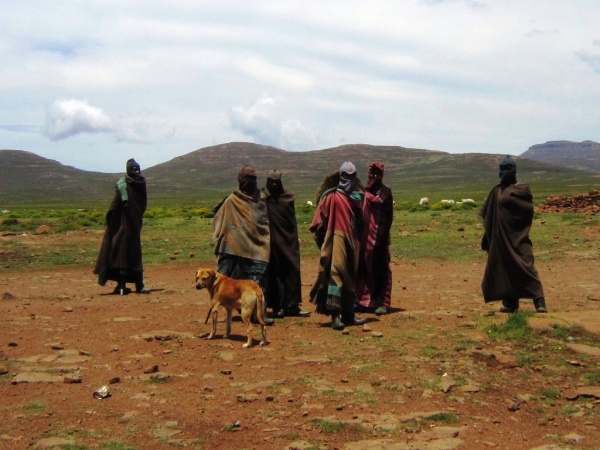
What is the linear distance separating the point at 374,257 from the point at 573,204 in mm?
21179

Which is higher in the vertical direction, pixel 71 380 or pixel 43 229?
pixel 43 229

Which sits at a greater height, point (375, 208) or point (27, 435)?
point (375, 208)

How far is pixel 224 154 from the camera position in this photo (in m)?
198

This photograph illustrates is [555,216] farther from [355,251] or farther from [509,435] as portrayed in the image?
[509,435]

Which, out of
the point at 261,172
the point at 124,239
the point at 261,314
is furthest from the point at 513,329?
the point at 261,172

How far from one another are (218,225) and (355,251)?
72.9 inches

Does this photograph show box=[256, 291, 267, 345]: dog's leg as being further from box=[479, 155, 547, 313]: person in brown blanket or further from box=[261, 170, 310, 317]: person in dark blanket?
box=[479, 155, 547, 313]: person in brown blanket

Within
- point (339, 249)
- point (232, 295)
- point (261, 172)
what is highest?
point (261, 172)

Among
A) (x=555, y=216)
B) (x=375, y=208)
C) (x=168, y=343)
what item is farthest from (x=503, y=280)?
(x=555, y=216)

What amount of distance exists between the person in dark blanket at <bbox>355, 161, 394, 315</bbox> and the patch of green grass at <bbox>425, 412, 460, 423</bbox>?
4367 millimetres

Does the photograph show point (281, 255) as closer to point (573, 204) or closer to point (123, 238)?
point (123, 238)

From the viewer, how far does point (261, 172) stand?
17400 cm

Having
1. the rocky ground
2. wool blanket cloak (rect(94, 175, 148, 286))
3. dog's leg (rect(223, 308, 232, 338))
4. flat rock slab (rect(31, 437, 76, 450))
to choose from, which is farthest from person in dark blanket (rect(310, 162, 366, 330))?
wool blanket cloak (rect(94, 175, 148, 286))

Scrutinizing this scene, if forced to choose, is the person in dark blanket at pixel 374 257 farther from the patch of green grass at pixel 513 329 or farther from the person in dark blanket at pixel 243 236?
the patch of green grass at pixel 513 329
